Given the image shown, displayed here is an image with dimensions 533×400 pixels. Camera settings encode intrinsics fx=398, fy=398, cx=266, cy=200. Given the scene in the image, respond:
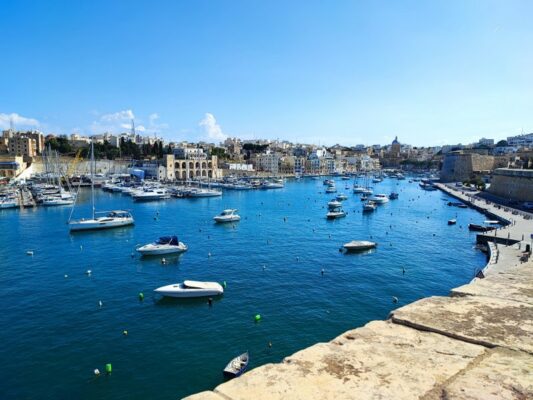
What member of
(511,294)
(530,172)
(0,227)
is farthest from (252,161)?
(511,294)

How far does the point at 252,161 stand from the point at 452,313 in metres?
159

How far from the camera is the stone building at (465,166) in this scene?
11975 cm

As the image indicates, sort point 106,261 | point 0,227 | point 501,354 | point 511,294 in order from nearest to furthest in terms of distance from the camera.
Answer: point 501,354, point 511,294, point 106,261, point 0,227

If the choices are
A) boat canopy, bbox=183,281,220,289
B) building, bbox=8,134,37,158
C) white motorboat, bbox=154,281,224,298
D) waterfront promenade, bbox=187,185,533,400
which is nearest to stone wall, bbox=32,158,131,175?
building, bbox=8,134,37,158

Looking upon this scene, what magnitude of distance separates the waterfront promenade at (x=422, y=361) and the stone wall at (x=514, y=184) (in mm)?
68657

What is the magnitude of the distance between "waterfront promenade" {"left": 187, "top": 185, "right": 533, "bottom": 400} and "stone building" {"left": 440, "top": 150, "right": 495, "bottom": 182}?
5031 inches

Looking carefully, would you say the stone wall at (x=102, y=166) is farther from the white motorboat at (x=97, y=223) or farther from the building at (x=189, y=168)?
the white motorboat at (x=97, y=223)

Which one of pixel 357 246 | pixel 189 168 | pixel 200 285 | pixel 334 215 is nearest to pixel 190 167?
pixel 189 168

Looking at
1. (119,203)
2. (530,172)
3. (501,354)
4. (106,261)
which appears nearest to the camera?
(501,354)

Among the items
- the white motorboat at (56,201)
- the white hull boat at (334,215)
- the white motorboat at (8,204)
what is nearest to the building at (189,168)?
the white motorboat at (56,201)

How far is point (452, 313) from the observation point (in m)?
4.55

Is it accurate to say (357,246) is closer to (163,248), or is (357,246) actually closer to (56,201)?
(163,248)

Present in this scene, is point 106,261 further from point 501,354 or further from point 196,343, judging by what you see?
point 501,354

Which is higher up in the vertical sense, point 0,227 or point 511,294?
point 511,294
